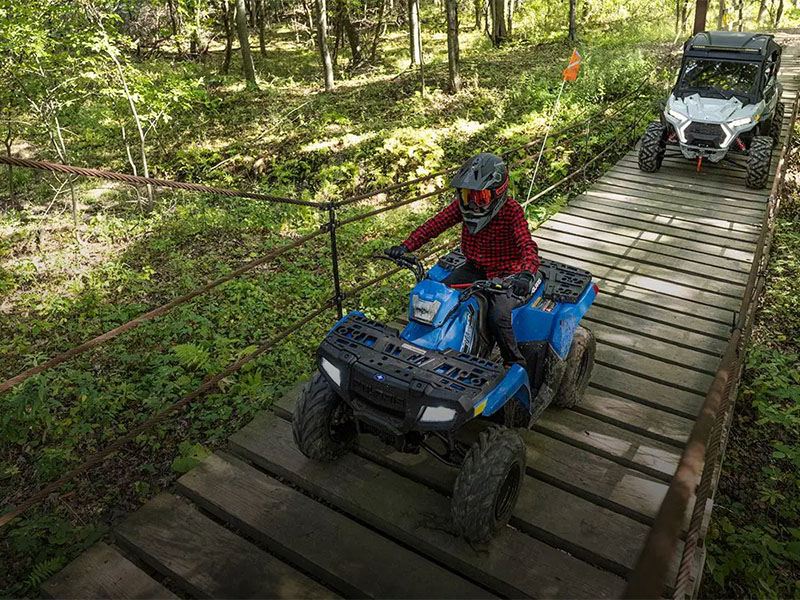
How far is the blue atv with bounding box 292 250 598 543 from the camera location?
9.53ft

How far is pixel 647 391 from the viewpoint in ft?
15.4

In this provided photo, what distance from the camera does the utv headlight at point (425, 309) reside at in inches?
128

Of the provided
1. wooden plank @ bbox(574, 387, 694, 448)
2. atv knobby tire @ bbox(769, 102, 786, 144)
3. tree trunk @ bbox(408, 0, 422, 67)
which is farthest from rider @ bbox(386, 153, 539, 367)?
tree trunk @ bbox(408, 0, 422, 67)

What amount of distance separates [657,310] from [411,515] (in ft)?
12.6

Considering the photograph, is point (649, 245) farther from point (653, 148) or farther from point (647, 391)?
point (647, 391)

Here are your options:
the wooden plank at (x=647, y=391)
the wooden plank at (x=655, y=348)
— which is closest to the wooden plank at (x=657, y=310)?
the wooden plank at (x=655, y=348)

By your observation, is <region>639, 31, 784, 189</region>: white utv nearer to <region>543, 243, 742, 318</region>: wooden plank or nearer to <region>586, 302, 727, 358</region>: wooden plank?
<region>543, 243, 742, 318</region>: wooden plank

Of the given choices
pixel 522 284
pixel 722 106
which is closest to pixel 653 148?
pixel 722 106

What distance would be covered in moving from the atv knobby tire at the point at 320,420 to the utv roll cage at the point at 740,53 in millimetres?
8729

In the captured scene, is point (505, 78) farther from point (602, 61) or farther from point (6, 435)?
point (6, 435)

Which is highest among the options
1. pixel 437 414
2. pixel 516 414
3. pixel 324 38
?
pixel 324 38

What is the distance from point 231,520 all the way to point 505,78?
16.2 metres

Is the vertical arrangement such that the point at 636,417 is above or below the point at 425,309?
below

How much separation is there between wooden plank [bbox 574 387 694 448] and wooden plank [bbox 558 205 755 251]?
3931mm
